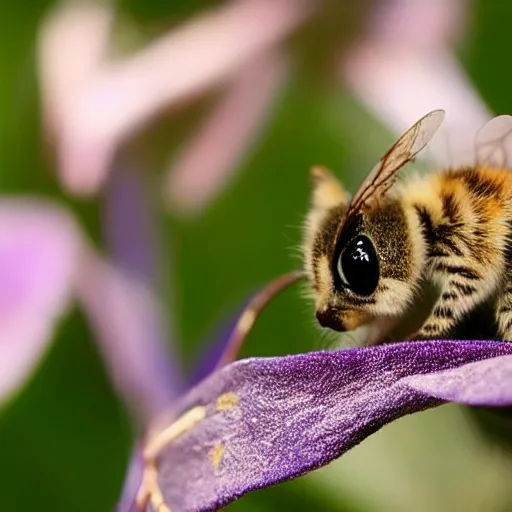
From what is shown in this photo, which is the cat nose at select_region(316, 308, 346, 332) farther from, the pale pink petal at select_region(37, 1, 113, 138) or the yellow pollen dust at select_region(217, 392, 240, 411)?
the pale pink petal at select_region(37, 1, 113, 138)

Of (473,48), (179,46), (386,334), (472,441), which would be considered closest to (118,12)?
(179,46)

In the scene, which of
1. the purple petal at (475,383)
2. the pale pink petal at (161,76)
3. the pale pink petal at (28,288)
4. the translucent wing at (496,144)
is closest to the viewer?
the purple petal at (475,383)

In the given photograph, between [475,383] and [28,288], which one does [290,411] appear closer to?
[475,383]

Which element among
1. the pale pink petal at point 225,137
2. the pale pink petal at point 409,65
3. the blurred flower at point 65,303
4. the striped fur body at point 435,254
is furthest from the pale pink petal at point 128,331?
the striped fur body at point 435,254

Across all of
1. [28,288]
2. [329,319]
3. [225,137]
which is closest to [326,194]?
Answer: [329,319]

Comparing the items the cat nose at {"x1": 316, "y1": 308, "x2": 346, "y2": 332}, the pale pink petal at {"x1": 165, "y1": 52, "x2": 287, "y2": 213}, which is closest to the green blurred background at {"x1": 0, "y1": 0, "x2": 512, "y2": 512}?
the pale pink petal at {"x1": 165, "y1": 52, "x2": 287, "y2": 213}

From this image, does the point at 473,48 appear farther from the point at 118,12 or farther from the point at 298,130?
the point at 118,12

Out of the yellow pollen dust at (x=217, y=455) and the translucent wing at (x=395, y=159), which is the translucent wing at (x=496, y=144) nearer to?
the translucent wing at (x=395, y=159)
